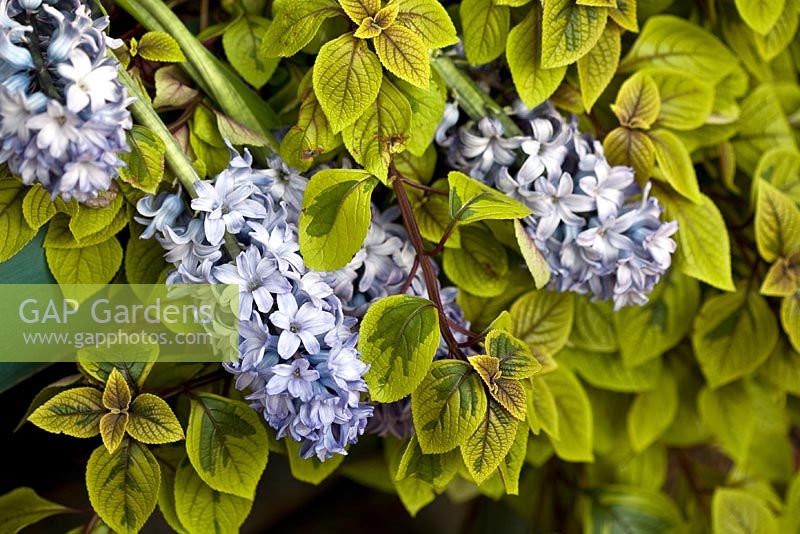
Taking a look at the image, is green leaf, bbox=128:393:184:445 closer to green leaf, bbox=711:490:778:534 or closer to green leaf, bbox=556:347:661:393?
green leaf, bbox=556:347:661:393

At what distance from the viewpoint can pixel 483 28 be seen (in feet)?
1.48

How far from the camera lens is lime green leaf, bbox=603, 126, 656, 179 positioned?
48cm

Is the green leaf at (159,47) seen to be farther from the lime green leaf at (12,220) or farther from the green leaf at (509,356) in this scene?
the green leaf at (509,356)

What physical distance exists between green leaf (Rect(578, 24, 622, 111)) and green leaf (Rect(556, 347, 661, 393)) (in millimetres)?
189

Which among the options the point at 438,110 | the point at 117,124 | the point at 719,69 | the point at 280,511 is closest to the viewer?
the point at 117,124

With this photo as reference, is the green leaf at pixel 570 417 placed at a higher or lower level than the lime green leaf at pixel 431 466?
lower

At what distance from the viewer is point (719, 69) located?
54 centimetres

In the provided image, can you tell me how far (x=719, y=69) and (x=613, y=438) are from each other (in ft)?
0.97

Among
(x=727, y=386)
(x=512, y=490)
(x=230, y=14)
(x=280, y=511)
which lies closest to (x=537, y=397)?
(x=512, y=490)

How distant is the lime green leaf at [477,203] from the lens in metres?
0.40

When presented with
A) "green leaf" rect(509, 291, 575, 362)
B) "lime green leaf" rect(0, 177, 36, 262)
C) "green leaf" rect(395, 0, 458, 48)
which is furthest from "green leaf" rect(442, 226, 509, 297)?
"lime green leaf" rect(0, 177, 36, 262)

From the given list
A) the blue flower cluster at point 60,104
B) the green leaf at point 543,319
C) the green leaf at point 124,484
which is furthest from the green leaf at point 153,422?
the green leaf at point 543,319

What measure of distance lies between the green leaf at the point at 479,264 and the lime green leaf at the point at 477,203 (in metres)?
0.06

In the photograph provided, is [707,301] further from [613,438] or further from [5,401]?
[5,401]
